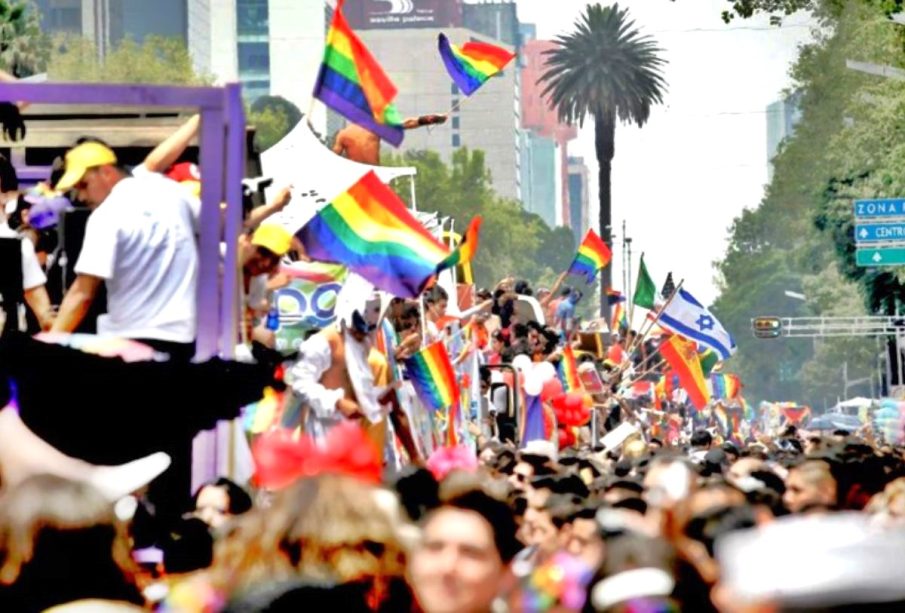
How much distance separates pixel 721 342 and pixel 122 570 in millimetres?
41238

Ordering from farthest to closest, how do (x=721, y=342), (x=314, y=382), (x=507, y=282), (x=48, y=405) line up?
1. (x=721, y=342)
2. (x=507, y=282)
3. (x=314, y=382)
4. (x=48, y=405)

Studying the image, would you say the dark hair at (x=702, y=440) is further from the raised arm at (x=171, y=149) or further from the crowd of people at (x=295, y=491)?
the raised arm at (x=171, y=149)

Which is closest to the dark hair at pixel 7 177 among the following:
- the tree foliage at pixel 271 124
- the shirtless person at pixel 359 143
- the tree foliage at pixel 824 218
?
the shirtless person at pixel 359 143

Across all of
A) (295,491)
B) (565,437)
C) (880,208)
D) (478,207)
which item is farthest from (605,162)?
(295,491)

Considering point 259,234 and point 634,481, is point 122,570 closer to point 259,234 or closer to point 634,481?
point 259,234

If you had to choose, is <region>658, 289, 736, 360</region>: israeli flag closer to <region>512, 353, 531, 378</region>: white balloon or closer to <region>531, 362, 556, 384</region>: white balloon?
<region>512, 353, 531, 378</region>: white balloon

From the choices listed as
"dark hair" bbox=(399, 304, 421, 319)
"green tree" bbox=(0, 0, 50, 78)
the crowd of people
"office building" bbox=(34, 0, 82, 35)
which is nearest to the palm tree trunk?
"green tree" bbox=(0, 0, 50, 78)

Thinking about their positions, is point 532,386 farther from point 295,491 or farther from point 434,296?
point 295,491

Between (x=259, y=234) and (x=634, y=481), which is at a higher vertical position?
(x=259, y=234)

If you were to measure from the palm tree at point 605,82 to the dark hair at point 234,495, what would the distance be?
93.1m

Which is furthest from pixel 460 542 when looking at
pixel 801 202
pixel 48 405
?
pixel 801 202

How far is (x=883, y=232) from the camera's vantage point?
51406mm

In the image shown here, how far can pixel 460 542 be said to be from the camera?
23.4 feet

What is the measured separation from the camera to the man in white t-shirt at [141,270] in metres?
10.8
